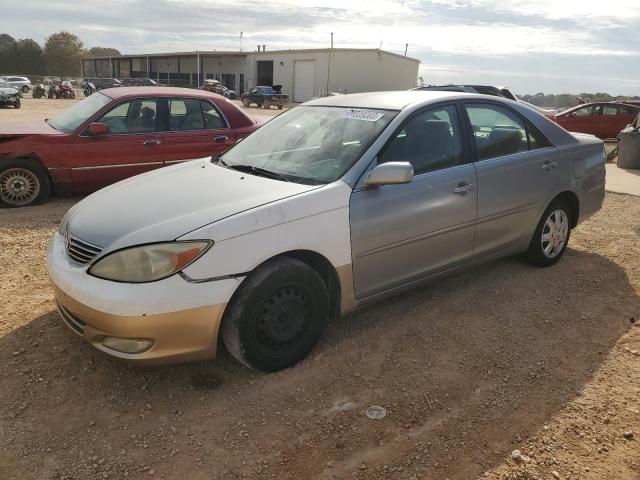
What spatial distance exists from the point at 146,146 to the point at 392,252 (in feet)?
15.3

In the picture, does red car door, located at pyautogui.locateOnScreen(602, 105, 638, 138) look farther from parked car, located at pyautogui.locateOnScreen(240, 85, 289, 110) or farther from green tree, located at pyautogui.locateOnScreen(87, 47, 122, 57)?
green tree, located at pyautogui.locateOnScreen(87, 47, 122, 57)

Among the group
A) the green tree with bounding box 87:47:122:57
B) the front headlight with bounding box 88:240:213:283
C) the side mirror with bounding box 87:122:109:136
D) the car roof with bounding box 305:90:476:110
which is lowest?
the front headlight with bounding box 88:240:213:283

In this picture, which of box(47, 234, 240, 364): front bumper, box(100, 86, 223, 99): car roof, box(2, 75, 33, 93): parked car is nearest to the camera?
box(47, 234, 240, 364): front bumper

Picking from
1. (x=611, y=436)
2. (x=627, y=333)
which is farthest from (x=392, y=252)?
(x=627, y=333)

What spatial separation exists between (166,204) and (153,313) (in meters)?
0.75

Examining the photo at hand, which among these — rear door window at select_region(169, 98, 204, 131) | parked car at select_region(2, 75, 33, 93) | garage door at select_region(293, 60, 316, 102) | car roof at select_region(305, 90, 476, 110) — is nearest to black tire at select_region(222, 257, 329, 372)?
car roof at select_region(305, 90, 476, 110)

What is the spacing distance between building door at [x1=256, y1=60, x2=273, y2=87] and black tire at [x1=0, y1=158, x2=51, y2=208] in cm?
5032

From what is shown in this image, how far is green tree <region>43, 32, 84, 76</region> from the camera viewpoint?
80.0m

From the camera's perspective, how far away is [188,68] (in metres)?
66.3

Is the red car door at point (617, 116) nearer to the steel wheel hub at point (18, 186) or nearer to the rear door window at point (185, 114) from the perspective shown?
the rear door window at point (185, 114)

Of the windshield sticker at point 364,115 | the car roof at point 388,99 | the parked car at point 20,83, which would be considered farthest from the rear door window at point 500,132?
the parked car at point 20,83

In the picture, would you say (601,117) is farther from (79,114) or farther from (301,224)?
(301,224)

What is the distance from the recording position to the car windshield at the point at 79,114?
6770mm

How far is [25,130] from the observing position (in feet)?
21.9
